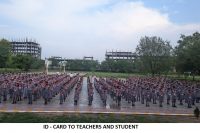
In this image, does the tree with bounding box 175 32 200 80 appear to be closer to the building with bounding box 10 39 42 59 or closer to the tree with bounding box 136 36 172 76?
the tree with bounding box 136 36 172 76

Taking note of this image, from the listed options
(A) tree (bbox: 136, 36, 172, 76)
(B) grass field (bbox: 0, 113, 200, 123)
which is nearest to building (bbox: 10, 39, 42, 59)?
(A) tree (bbox: 136, 36, 172, 76)

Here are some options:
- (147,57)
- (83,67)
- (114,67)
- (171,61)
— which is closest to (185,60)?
(171,61)

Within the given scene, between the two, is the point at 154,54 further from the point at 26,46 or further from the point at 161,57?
the point at 26,46

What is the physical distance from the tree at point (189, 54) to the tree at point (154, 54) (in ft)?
22.4

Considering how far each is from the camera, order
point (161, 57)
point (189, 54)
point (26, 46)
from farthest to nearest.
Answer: point (26, 46), point (161, 57), point (189, 54)

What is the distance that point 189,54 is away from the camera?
185ft

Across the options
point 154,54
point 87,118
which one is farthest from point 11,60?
point 87,118

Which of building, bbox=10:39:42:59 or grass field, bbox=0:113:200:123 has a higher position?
building, bbox=10:39:42:59

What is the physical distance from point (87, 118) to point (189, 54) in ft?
132

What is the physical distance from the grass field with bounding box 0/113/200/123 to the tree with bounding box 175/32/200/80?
3583cm

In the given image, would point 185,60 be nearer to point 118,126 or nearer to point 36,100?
point 36,100

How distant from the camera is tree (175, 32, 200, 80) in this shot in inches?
2163

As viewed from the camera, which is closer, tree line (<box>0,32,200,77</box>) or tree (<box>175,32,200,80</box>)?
tree (<box>175,32,200,80</box>)

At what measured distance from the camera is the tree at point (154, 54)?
246 feet
